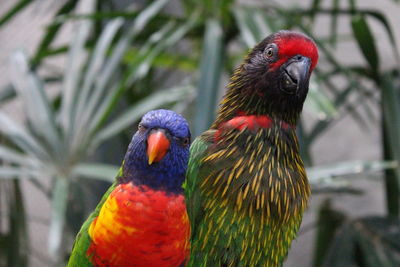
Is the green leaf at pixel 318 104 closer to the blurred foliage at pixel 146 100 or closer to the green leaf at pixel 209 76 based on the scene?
the blurred foliage at pixel 146 100

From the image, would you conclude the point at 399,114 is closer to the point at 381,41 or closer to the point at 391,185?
the point at 391,185

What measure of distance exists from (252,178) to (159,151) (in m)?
0.20

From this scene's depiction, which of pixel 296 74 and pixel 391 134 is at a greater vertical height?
pixel 296 74

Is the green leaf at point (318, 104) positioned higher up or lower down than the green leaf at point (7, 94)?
lower down

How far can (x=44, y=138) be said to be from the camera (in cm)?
173

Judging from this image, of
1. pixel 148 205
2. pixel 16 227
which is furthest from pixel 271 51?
pixel 16 227

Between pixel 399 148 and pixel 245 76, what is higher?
pixel 245 76

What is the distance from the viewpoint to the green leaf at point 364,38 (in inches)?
69.4

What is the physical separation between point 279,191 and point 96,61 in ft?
3.02

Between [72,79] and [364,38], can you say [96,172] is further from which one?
[364,38]

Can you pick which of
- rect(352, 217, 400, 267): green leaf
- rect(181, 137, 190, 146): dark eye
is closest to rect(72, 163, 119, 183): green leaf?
rect(181, 137, 190, 146): dark eye

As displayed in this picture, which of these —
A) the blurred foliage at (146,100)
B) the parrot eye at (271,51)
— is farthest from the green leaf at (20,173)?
the parrot eye at (271,51)

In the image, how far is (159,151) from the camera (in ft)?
3.13

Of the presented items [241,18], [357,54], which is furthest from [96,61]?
[357,54]
